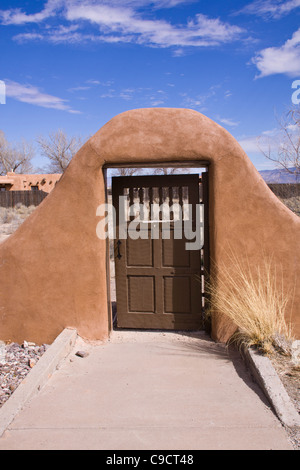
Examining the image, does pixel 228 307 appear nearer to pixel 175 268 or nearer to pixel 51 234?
pixel 175 268

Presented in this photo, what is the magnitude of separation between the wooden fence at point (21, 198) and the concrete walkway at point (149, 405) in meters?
20.9

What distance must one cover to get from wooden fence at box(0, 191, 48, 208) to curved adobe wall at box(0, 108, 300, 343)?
20.1 metres

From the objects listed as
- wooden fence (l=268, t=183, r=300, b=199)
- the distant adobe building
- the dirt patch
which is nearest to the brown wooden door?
the dirt patch

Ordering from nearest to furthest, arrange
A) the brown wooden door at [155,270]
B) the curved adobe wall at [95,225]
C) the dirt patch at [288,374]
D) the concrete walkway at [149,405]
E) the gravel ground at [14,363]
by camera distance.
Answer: the concrete walkway at [149,405], the dirt patch at [288,374], the gravel ground at [14,363], the curved adobe wall at [95,225], the brown wooden door at [155,270]

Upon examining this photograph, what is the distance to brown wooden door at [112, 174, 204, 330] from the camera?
217 inches

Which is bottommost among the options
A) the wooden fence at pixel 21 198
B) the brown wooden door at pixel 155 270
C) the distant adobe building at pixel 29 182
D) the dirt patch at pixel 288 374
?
the dirt patch at pixel 288 374

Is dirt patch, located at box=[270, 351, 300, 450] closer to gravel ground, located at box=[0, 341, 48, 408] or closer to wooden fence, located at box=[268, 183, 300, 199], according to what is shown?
gravel ground, located at box=[0, 341, 48, 408]

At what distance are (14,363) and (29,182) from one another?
92.7 ft

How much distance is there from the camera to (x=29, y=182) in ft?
102

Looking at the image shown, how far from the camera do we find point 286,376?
3.94 m

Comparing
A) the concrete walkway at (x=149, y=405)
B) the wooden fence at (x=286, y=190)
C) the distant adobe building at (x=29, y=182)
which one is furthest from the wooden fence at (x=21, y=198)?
the concrete walkway at (x=149, y=405)

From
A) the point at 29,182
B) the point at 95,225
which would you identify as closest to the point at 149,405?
the point at 95,225

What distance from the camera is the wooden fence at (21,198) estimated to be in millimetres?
24531

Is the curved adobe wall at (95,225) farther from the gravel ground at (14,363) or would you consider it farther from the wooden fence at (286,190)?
the wooden fence at (286,190)
